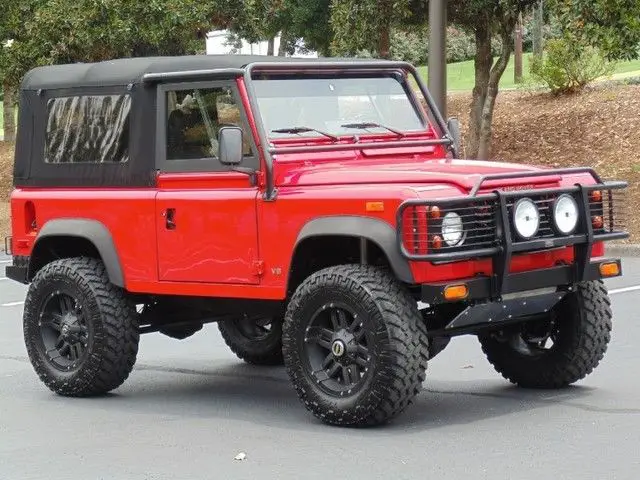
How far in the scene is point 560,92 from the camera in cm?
3066

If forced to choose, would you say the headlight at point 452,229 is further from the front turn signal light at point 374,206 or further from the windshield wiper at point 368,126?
the windshield wiper at point 368,126

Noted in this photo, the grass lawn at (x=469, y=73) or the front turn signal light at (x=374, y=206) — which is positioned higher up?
the grass lawn at (x=469, y=73)

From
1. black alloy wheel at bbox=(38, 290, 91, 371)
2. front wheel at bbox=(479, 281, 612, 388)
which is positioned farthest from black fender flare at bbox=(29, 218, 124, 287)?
front wheel at bbox=(479, 281, 612, 388)

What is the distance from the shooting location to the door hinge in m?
8.67

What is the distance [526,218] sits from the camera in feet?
26.9

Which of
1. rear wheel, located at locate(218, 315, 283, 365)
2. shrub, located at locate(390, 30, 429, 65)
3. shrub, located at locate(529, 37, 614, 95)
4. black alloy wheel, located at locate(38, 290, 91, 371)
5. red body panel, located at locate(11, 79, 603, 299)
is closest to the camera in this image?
red body panel, located at locate(11, 79, 603, 299)

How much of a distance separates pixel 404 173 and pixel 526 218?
2.26 feet

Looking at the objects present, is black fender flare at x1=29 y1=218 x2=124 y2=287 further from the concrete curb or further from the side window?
the concrete curb

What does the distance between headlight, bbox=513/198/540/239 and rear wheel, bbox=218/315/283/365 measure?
9.12 feet

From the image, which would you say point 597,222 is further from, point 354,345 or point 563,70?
point 563,70

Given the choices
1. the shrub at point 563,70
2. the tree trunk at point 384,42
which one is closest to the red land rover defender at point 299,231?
the tree trunk at point 384,42

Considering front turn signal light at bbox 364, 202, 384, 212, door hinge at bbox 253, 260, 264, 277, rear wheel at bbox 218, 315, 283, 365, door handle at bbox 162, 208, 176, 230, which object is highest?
front turn signal light at bbox 364, 202, 384, 212

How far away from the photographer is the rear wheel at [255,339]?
1066 cm

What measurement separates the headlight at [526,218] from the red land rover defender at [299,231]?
0.4 inches
